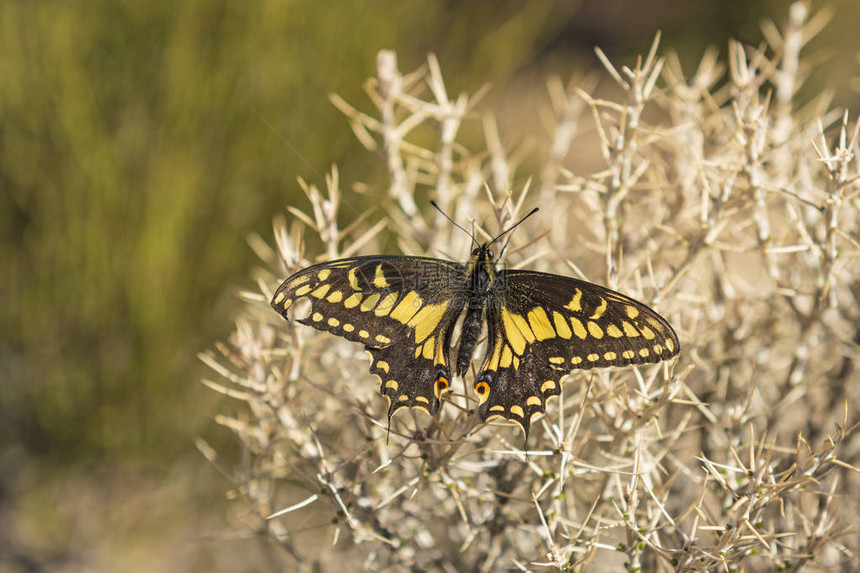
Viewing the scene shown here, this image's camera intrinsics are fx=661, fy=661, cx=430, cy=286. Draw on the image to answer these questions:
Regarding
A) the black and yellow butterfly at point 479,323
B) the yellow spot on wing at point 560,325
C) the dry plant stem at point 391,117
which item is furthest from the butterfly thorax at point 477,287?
the dry plant stem at point 391,117

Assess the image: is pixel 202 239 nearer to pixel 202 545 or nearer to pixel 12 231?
pixel 12 231

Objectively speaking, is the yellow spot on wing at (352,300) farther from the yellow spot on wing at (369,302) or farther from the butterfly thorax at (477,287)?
the butterfly thorax at (477,287)

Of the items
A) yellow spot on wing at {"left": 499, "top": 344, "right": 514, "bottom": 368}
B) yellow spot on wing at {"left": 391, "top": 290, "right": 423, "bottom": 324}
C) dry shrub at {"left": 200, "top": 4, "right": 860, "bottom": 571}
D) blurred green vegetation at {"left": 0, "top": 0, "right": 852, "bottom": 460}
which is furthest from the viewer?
blurred green vegetation at {"left": 0, "top": 0, "right": 852, "bottom": 460}

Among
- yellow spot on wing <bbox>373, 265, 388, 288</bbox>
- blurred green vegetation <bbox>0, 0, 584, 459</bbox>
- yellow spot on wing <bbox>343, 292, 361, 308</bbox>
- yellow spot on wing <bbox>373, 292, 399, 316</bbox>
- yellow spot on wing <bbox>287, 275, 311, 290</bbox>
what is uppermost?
blurred green vegetation <bbox>0, 0, 584, 459</bbox>

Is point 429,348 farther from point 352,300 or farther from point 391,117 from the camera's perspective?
point 391,117

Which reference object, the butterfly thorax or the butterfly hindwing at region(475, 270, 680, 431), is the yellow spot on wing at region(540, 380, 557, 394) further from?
the butterfly thorax

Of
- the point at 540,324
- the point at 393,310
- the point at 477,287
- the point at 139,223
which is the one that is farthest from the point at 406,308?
the point at 139,223

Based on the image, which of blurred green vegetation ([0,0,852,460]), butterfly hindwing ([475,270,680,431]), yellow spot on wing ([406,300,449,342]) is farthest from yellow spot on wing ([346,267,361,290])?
blurred green vegetation ([0,0,852,460])
